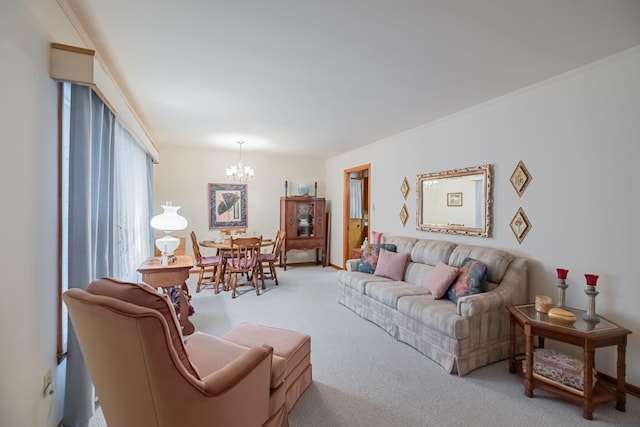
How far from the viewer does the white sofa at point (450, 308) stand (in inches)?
100

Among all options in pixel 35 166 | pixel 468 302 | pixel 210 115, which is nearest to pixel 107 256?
pixel 35 166

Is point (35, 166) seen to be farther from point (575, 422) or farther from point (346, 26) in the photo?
point (575, 422)

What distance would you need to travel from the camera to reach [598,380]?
228 centimetres

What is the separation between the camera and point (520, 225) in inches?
120

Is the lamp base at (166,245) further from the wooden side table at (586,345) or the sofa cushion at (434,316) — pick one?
the wooden side table at (586,345)

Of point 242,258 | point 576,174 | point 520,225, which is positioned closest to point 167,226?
point 242,258

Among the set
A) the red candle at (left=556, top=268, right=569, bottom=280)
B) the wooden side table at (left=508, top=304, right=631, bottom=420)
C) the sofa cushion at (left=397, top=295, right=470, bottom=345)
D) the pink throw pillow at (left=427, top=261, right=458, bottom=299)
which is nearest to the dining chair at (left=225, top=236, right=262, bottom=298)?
the sofa cushion at (left=397, top=295, right=470, bottom=345)

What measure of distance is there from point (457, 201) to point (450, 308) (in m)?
1.51

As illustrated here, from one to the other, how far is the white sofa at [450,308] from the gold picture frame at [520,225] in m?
0.23

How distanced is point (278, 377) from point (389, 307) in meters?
1.82

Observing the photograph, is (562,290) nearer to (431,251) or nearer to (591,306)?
(591,306)

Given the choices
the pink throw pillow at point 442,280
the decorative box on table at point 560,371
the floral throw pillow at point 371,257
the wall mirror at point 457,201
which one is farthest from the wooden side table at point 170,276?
the decorative box on table at point 560,371

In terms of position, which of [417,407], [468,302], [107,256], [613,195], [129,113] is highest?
[129,113]

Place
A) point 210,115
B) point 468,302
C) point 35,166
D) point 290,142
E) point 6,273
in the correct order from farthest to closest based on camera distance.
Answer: point 290,142 < point 210,115 < point 468,302 < point 35,166 < point 6,273
